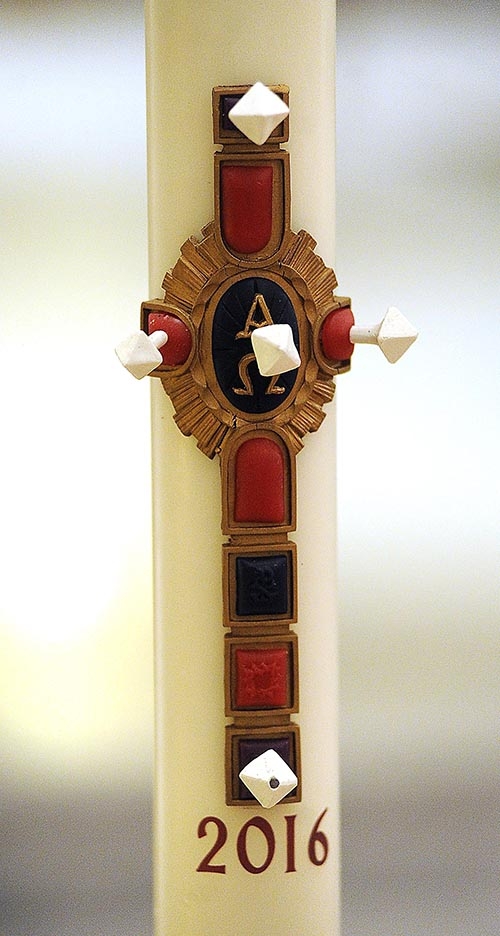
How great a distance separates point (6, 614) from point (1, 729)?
0.14 meters

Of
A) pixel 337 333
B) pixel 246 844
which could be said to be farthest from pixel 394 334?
pixel 246 844

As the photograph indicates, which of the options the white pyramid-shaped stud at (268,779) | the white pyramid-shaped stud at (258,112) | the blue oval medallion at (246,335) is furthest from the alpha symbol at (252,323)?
the white pyramid-shaped stud at (268,779)

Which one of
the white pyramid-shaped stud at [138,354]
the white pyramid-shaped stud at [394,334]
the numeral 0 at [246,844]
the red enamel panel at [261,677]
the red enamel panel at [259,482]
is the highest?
the white pyramid-shaped stud at [394,334]

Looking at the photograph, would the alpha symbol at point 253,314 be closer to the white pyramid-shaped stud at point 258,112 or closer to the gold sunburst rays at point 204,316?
the gold sunburst rays at point 204,316

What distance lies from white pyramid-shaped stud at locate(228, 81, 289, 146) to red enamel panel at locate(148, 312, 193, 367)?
160mm

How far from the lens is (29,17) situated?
5.76 ft

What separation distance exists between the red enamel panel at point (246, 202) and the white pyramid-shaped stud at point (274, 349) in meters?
0.09

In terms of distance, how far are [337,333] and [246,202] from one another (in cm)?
12

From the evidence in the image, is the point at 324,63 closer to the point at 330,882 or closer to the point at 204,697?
the point at 204,697

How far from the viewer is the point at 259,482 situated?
1164mm

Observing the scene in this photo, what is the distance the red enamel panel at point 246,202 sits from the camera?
1.14m

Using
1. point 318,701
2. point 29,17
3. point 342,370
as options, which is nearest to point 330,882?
point 318,701

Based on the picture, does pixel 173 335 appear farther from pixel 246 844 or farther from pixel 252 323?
pixel 246 844

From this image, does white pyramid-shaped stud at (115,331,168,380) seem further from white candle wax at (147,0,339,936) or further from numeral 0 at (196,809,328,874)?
numeral 0 at (196,809,328,874)
